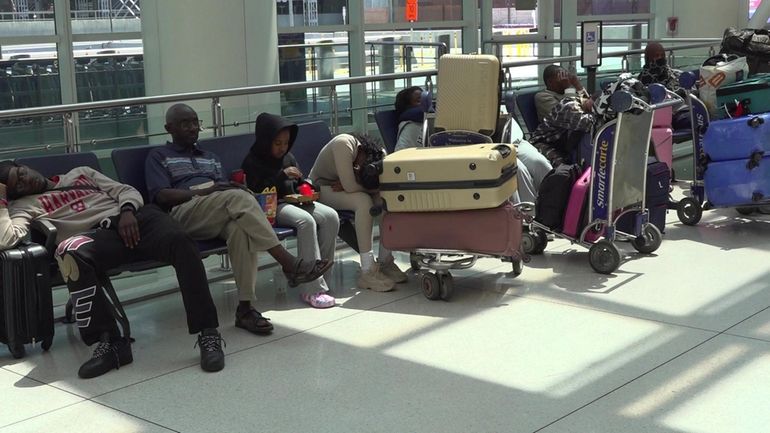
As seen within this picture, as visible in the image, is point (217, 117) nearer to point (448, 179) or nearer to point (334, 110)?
point (334, 110)

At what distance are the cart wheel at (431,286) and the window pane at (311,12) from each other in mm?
7984

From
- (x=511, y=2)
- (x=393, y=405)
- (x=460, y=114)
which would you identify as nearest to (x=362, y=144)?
(x=460, y=114)

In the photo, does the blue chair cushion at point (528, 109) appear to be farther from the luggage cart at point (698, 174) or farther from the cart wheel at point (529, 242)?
the cart wheel at point (529, 242)

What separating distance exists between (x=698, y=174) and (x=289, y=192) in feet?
11.1

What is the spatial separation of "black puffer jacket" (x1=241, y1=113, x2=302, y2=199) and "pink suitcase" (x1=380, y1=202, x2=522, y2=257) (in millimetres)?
690

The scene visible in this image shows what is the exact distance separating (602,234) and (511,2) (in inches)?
411

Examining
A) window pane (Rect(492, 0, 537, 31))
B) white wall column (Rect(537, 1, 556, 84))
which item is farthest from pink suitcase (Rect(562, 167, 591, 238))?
white wall column (Rect(537, 1, 556, 84))

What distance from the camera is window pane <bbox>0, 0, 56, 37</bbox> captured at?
35.3 ft

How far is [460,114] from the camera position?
6.85 metres

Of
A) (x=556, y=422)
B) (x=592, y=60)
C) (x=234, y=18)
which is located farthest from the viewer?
(x=234, y=18)

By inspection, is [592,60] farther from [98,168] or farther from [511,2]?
[511,2]

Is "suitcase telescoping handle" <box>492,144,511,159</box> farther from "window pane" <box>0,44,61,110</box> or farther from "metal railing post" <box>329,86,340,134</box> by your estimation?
"window pane" <box>0,44,61,110</box>

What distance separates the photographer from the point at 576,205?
664cm

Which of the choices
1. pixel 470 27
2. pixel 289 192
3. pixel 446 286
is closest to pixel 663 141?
pixel 446 286
